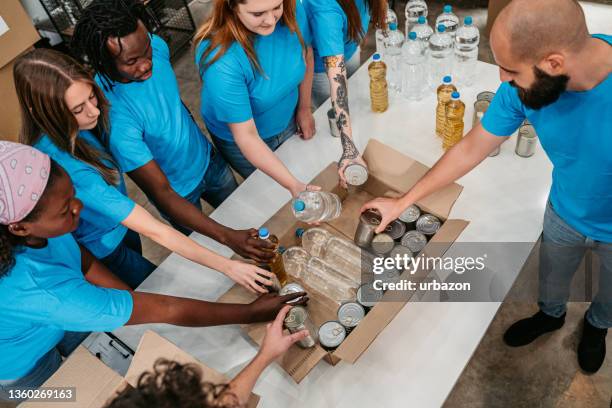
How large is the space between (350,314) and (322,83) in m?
1.25

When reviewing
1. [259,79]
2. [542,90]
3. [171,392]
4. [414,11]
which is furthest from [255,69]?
[414,11]

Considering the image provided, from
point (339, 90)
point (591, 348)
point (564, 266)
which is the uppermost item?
point (339, 90)

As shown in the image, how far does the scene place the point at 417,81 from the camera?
221 centimetres

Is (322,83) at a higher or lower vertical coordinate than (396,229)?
higher

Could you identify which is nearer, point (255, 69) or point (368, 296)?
point (368, 296)

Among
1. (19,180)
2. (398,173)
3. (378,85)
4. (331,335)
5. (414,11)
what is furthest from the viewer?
(414,11)

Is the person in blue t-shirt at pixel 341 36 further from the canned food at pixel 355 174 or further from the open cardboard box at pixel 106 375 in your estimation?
the open cardboard box at pixel 106 375

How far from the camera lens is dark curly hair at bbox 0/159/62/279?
125cm

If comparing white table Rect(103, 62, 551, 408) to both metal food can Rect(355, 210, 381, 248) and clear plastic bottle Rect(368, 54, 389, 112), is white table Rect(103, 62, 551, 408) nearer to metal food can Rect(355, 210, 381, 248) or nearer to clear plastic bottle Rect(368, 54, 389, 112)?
clear plastic bottle Rect(368, 54, 389, 112)

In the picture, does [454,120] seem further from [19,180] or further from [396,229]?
[19,180]

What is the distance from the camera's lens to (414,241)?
63.6 inches

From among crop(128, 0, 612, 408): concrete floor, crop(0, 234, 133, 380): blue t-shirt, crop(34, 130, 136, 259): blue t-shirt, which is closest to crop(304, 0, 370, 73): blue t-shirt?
crop(34, 130, 136, 259): blue t-shirt

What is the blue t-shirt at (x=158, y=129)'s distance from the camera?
1.65 meters

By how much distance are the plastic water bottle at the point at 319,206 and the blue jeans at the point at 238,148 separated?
1.58ft
